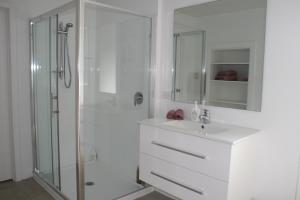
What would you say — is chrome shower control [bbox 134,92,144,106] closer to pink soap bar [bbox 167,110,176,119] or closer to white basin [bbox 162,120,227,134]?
pink soap bar [bbox 167,110,176,119]

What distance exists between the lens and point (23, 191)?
281cm

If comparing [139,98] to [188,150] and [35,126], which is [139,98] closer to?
[188,150]

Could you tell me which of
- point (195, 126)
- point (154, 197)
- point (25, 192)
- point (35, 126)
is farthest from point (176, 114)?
point (25, 192)

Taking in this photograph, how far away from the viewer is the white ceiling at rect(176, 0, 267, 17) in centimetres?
205

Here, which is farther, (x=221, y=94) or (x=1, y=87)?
(x=1, y=87)

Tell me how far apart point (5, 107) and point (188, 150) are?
89.9 inches

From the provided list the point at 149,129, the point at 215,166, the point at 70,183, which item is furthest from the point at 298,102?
the point at 70,183

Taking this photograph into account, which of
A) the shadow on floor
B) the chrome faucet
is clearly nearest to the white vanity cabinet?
the chrome faucet

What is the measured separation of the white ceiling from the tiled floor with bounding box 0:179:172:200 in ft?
6.46

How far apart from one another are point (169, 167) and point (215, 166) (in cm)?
45

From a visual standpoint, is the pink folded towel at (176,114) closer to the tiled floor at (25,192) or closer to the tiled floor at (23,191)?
the tiled floor at (25,192)

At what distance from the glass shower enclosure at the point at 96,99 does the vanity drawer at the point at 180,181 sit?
0.53m

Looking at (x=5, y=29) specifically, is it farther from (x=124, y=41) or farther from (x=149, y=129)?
(x=149, y=129)

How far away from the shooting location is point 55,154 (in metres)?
2.98
